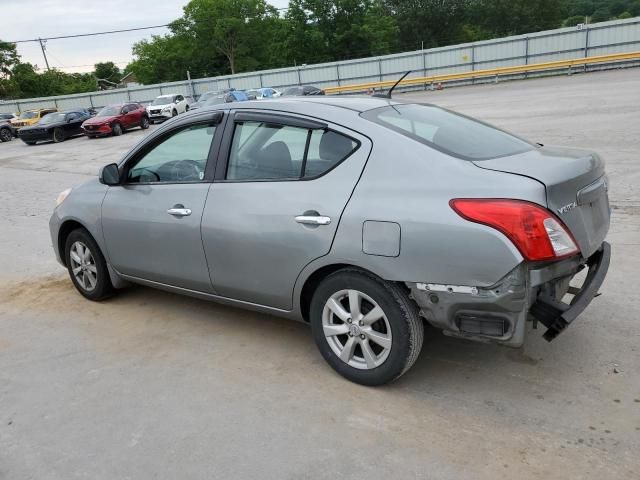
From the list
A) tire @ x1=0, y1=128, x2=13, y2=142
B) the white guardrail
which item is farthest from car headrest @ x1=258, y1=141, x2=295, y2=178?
the white guardrail

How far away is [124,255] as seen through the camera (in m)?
4.37

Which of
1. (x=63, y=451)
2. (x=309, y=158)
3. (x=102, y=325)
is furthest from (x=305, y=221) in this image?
(x=102, y=325)

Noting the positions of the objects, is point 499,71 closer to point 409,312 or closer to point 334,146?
point 334,146

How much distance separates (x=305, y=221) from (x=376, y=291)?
1.92 ft

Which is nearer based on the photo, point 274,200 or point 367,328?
point 367,328

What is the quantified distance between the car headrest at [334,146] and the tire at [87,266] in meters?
2.38

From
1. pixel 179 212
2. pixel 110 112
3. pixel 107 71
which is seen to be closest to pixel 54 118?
Result: pixel 110 112

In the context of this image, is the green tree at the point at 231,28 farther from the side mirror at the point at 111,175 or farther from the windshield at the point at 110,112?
the side mirror at the point at 111,175

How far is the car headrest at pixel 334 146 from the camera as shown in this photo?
3.20 meters

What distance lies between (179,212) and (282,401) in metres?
1.50

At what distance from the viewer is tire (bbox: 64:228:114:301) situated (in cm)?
467

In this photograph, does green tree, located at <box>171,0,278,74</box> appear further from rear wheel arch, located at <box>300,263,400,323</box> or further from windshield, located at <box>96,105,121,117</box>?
rear wheel arch, located at <box>300,263,400,323</box>

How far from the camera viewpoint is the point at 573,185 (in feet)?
9.52

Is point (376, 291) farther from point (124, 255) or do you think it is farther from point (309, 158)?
point (124, 255)
